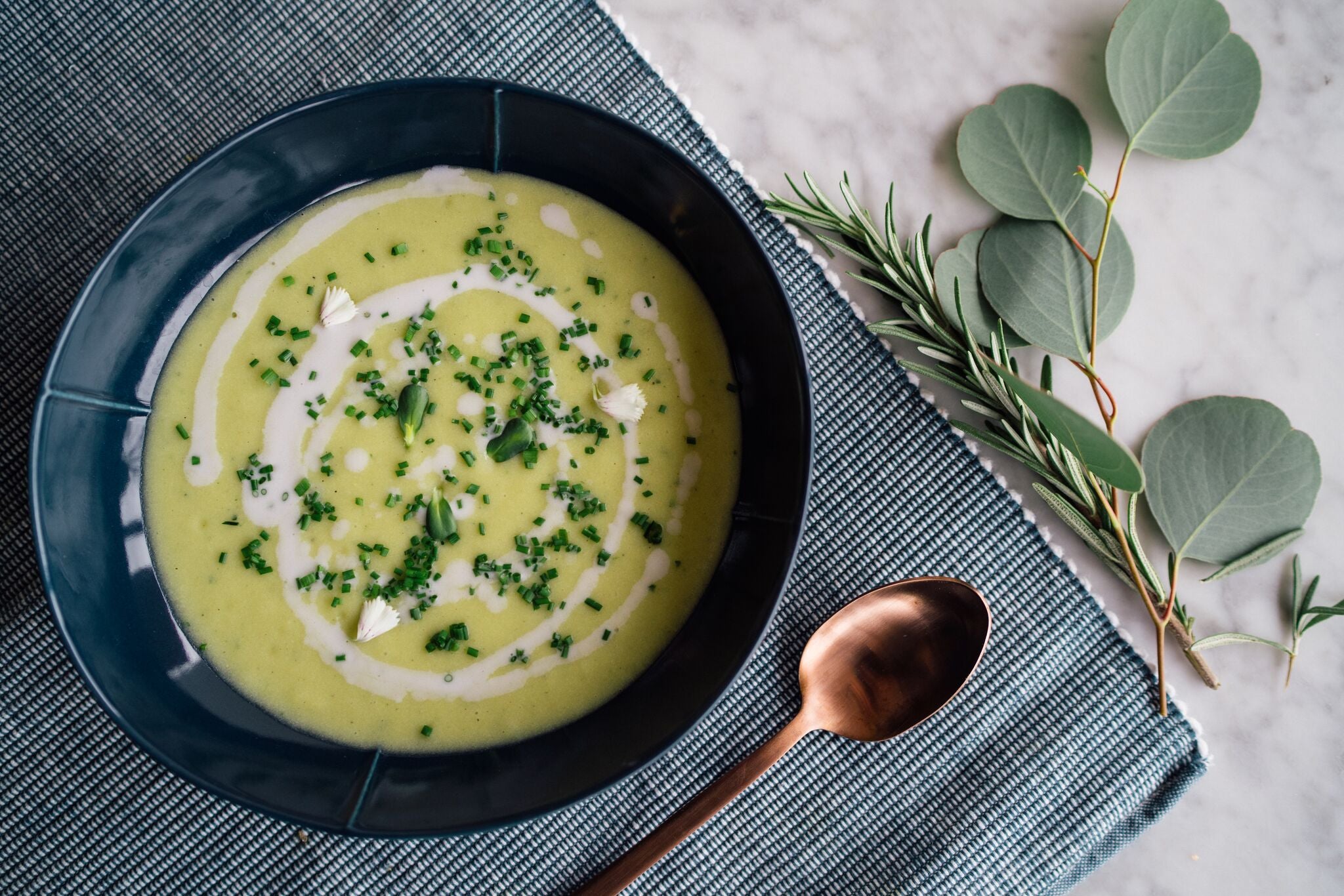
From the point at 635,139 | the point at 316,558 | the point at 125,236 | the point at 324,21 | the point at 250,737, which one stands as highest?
the point at 324,21

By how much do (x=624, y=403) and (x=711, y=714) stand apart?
0.44m

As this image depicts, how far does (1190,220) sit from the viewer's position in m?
1.36

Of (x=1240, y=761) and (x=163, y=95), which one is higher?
(x=163, y=95)

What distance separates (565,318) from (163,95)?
0.63 metres

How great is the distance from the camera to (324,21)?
125cm

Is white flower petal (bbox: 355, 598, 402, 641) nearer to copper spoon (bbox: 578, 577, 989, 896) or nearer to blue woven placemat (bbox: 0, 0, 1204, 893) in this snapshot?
blue woven placemat (bbox: 0, 0, 1204, 893)

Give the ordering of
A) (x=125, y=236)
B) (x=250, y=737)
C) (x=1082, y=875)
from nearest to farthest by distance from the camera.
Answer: (x=125, y=236)
(x=250, y=737)
(x=1082, y=875)

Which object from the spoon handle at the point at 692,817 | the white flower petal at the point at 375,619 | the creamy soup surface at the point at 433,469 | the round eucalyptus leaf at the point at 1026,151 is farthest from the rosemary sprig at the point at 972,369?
the white flower petal at the point at 375,619

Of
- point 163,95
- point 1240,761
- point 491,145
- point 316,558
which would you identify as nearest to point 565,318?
point 491,145

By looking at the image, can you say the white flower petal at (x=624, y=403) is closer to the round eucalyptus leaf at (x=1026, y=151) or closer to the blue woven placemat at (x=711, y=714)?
the blue woven placemat at (x=711, y=714)

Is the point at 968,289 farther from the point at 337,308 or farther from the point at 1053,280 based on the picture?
the point at 337,308

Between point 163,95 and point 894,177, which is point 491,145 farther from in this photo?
point 894,177

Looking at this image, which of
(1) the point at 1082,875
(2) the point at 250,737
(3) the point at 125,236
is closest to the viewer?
(3) the point at 125,236

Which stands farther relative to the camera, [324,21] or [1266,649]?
[1266,649]
